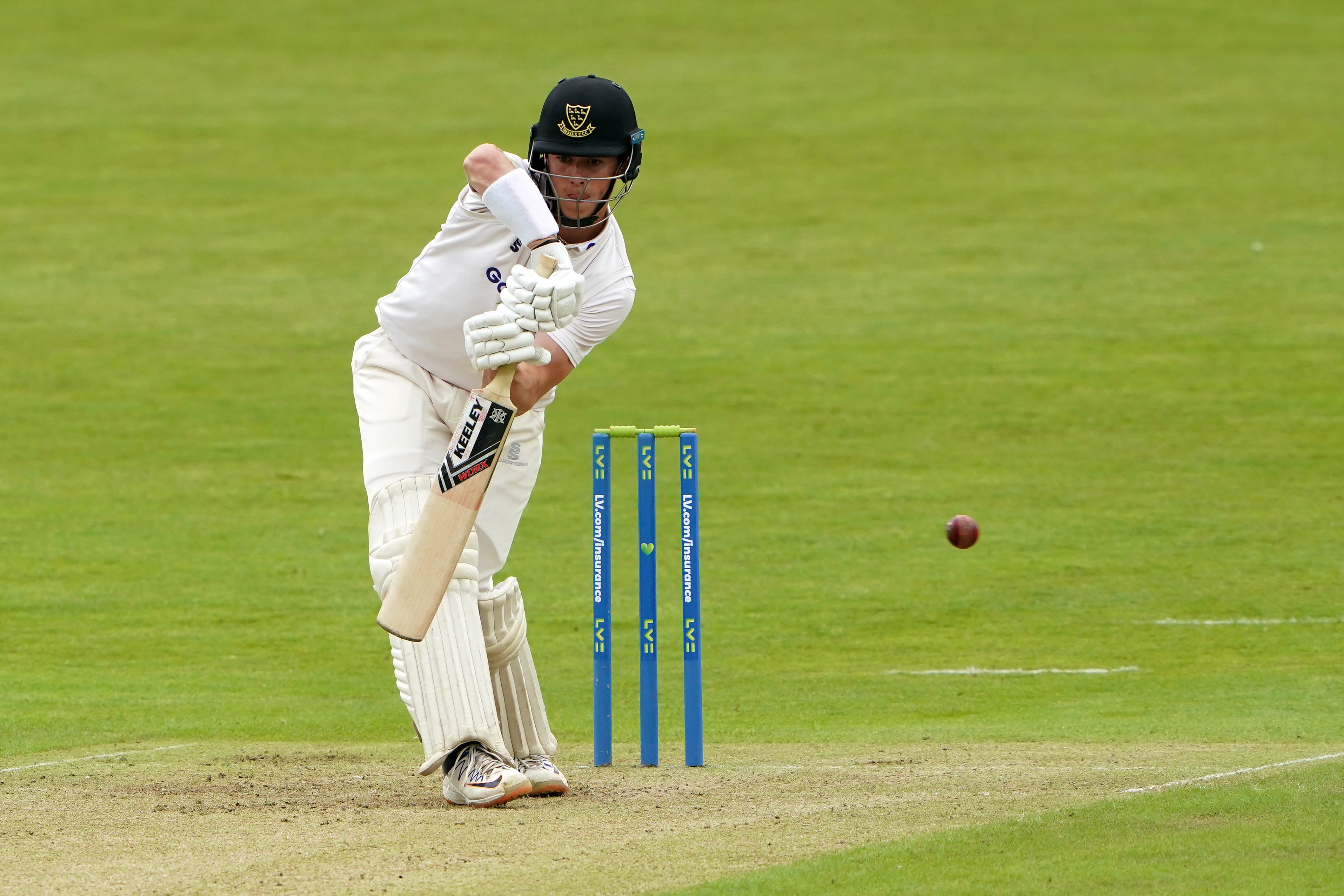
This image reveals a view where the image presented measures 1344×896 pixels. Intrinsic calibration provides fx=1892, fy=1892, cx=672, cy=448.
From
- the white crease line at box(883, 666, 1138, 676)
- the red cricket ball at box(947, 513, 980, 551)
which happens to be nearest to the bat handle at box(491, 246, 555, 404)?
the white crease line at box(883, 666, 1138, 676)

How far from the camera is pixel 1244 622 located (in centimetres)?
893

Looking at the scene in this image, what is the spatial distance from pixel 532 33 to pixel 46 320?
10964mm

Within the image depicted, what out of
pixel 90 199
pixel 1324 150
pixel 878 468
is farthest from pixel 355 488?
pixel 1324 150

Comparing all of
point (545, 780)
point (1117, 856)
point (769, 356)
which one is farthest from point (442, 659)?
point (769, 356)

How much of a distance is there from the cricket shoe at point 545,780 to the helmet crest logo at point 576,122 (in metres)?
1.66

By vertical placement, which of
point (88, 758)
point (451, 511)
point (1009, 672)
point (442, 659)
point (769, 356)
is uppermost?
point (769, 356)

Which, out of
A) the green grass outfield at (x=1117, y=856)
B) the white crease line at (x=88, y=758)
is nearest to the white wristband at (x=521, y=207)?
Result: the green grass outfield at (x=1117, y=856)

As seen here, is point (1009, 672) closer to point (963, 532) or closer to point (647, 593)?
point (963, 532)

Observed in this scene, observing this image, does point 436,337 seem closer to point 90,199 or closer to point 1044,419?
point 1044,419

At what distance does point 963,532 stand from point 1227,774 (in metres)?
3.77

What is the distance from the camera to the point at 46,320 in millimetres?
15914

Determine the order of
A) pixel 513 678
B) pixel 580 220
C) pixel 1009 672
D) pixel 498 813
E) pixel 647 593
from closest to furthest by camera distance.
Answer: pixel 498 813, pixel 580 220, pixel 513 678, pixel 647 593, pixel 1009 672

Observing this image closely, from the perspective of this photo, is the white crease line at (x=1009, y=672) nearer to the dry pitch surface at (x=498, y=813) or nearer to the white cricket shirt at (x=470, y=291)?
the dry pitch surface at (x=498, y=813)

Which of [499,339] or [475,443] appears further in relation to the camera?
[475,443]
